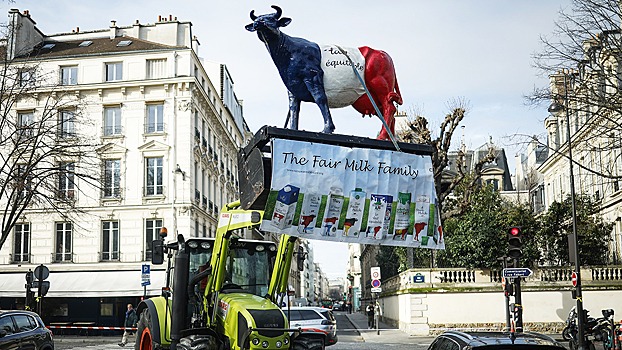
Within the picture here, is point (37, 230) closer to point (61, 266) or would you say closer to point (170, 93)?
point (61, 266)

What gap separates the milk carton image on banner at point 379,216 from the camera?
29.3ft

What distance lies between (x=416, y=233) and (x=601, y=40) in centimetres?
1217

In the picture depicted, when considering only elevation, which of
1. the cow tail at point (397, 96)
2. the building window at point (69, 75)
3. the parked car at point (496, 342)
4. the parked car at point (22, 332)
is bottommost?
the parked car at point (22, 332)

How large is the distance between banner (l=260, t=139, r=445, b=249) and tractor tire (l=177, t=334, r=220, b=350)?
8.64ft

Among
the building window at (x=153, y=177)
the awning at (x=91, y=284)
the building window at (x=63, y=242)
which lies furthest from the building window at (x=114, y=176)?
the awning at (x=91, y=284)

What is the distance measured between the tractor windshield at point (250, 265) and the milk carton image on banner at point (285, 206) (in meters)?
3.23

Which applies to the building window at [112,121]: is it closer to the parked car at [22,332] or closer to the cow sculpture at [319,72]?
the parked car at [22,332]

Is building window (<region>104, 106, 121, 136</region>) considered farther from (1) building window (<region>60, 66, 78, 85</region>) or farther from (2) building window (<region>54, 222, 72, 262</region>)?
(2) building window (<region>54, 222, 72, 262</region>)

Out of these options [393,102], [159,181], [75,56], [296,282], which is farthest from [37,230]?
[296,282]

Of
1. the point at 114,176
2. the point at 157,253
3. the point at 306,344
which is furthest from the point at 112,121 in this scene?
the point at 306,344

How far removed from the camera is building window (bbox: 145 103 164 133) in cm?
3956

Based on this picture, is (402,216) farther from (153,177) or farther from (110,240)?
(110,240)

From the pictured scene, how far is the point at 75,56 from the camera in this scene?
40.0 metres

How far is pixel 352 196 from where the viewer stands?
883 centimetres
